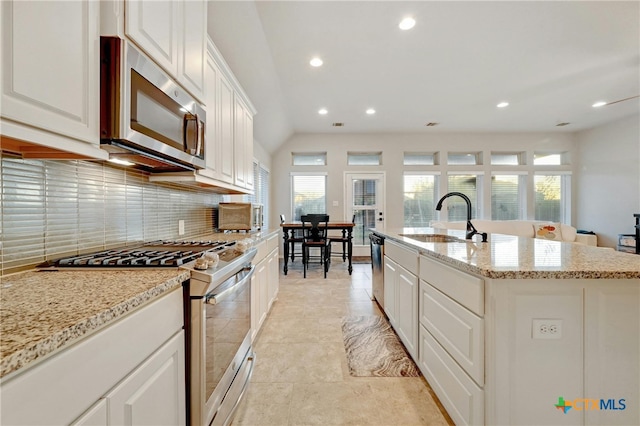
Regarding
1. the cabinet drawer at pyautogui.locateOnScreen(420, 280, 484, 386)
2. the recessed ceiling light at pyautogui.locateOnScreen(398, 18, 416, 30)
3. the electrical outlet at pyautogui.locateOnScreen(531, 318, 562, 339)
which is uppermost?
the recessed ceiling light at pyautogui.locateOnScreen(398, 18, 416, 30)

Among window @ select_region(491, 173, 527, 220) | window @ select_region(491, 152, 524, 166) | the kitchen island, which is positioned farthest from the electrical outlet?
window @ select_region(491, 152, 524, 166)

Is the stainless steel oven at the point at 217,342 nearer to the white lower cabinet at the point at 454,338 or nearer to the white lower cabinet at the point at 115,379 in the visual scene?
the white lower cabinet at the point at 115,379

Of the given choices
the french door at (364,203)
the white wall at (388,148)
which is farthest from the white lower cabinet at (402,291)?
the white wall at (388,148)

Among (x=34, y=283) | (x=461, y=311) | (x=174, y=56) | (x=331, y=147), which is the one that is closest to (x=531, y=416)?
(x=461, y=311)

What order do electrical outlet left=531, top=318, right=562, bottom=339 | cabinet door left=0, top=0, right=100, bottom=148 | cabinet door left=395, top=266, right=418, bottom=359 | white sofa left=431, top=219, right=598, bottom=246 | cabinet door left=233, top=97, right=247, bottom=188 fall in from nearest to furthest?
cabinet door left=0, top=0, right=100, bottom=148, electrical outlet left=531, top=318, right=562, bottom=339, cabinet door left=395, top=266, right=418, bottom=359, cabinet door left=233, top=97, right=247, bottom=188, white sofa left=431, top=219, right=598, bottom=246

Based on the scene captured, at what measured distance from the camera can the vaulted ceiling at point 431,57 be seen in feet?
7.43

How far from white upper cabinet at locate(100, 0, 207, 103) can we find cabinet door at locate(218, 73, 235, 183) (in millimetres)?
483

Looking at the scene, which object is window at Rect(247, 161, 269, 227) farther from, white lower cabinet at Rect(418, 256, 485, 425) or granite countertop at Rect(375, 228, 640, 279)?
granite countertop at Rect(375, 228, 640, 279)

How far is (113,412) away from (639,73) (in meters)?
6.05

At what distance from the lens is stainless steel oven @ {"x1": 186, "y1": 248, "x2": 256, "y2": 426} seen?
970 mm

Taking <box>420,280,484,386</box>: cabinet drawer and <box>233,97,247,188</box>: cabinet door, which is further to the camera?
<box>233,97,247,188</box>: cabinet door

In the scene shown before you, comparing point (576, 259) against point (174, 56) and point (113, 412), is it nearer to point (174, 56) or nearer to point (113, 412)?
point (113, 412)

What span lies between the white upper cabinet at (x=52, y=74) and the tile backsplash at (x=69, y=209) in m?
0.25

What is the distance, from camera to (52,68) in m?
0.71
